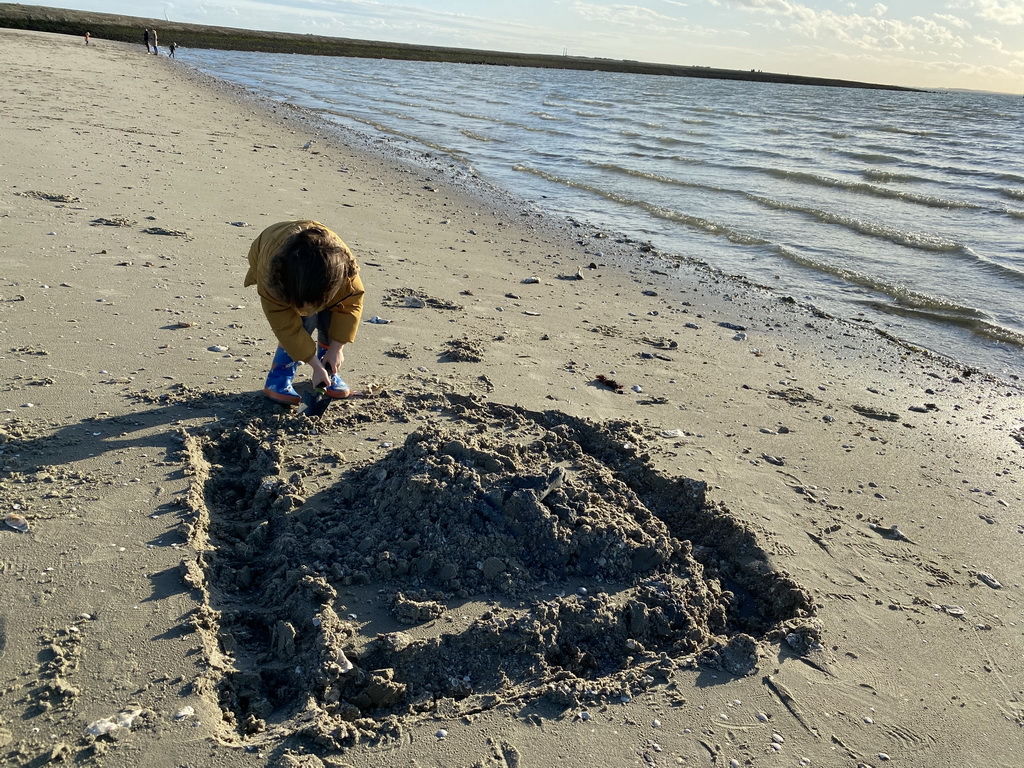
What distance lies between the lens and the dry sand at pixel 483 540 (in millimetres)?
2396

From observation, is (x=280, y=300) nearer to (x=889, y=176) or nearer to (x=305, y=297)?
(x=305, y=297)

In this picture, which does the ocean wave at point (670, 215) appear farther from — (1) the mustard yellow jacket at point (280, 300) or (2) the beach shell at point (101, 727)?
(2) the beach shell at point (101, 727)

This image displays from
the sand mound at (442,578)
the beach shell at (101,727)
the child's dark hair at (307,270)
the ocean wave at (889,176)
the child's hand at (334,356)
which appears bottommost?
the beach shell at (101,727)

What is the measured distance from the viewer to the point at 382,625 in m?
Answer: 2.73

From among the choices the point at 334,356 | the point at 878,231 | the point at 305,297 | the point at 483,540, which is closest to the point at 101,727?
the point at 483,540

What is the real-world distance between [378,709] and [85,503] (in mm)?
1629

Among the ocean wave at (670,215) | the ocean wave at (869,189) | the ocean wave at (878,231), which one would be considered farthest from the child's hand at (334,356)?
the ocean wave at (869,189)

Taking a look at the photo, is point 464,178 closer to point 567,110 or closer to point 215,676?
point 215,676

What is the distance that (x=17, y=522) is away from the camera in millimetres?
2912

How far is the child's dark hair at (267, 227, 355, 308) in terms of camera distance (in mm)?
3445

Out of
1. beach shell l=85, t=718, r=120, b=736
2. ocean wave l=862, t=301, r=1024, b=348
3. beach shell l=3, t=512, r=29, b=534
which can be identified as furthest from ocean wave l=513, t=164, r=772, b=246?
beach shell l=85, t=718, r=120, b=736

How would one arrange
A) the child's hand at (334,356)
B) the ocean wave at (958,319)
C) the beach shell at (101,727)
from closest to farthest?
the beach shell at (101,727)
the child's hand at (334,356)
the ocean wave at (958,319)

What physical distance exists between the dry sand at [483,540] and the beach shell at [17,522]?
20 mm

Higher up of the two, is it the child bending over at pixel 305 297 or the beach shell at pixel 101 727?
the child bending over at pixel 305 297
